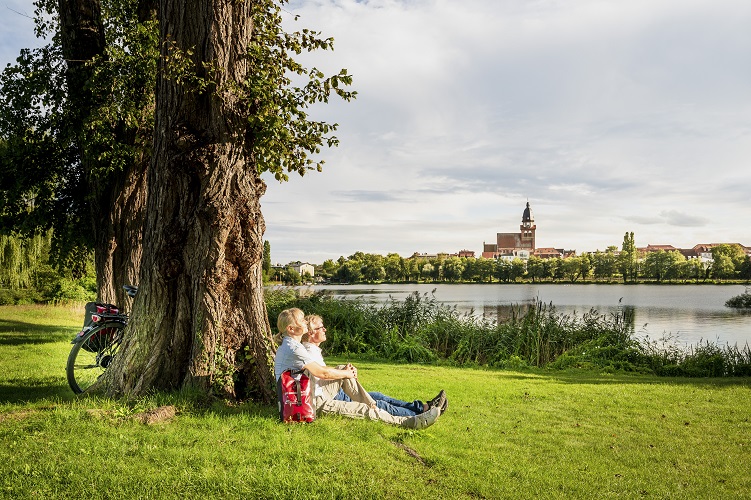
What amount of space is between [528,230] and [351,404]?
181 meters

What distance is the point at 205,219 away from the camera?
21.5ft

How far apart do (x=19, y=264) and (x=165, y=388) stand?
18872 mm

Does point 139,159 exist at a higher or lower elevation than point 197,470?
higher

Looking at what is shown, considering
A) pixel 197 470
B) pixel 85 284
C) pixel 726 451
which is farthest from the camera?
pixel 85 284

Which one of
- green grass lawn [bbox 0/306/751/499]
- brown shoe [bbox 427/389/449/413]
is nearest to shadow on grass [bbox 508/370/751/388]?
green grass lawn [bbox 0/306/751/499]

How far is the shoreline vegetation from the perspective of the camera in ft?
41.8

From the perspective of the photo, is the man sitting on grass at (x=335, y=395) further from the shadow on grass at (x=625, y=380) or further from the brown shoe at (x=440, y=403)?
the shadow on grass at (x=625, y=380)

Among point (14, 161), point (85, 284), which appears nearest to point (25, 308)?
point (85, 284)

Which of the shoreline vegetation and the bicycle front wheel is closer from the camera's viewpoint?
the bicycle front wheel

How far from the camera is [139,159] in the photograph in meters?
12.9

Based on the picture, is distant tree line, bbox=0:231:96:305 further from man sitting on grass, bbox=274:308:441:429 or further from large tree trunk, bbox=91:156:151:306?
man sitting on grass, bbox=274:308:441:429

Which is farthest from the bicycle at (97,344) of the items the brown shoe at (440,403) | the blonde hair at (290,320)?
the brown shoe at (440,403)

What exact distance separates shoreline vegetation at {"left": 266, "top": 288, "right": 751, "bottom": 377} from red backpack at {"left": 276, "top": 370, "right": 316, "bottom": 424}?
802 centimetres

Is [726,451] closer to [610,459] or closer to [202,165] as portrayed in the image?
[610,459]
